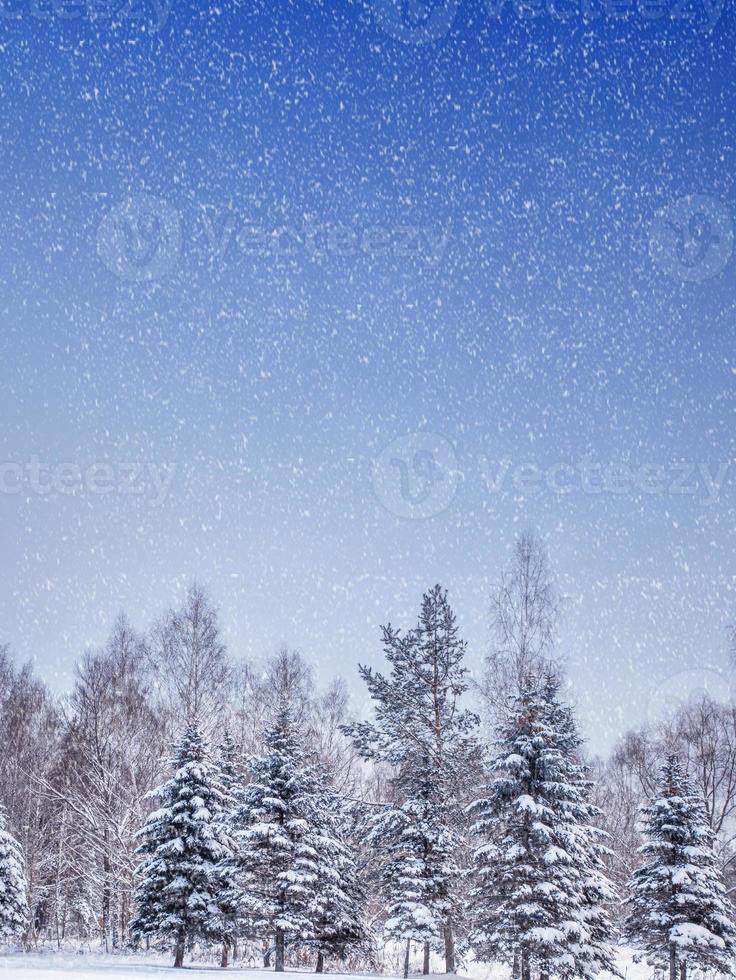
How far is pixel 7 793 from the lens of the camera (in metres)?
36.5

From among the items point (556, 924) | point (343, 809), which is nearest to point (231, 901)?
point (343, 809)

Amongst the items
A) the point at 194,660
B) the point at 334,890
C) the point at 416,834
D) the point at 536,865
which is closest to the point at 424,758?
the point at 416,834

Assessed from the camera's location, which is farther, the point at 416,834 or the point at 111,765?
the point at 111,765

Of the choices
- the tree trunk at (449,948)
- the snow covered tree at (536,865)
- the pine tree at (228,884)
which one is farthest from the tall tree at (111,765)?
the snow covered tree at (536,865)

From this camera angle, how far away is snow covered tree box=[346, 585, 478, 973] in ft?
77.6

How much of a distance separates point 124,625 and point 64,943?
14744mm

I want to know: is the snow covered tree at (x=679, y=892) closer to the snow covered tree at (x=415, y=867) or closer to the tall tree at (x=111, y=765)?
the snow covered tree at (x=415, y=867)

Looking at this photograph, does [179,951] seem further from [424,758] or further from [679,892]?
[679,892]

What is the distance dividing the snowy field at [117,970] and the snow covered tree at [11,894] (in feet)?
5.01

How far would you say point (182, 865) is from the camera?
70.8ft

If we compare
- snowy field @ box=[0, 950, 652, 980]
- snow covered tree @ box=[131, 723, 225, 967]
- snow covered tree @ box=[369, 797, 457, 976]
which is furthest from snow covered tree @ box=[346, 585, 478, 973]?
snow covered tree @ box=[131, 723, 225, 967]

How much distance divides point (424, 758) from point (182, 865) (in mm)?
7714

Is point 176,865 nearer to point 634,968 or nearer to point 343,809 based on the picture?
point 343,809

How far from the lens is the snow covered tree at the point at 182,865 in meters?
21.5
